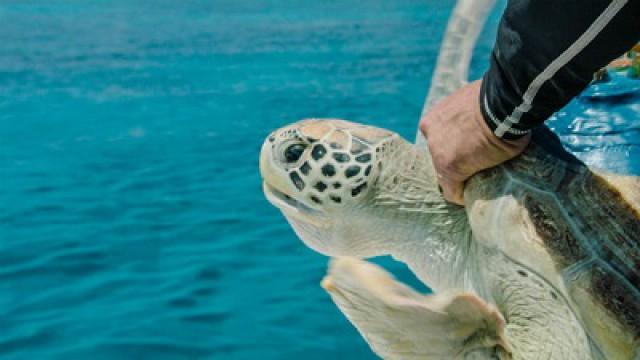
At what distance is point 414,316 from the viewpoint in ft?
5.33

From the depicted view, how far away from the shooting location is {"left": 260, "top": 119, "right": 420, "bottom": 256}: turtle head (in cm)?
200

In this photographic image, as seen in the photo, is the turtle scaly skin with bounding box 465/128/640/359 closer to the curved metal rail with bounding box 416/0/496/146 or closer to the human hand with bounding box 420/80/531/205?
the human hand with bounding box 420/80/531/205

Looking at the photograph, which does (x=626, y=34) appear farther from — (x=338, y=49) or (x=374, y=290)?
(x=338, y=49)

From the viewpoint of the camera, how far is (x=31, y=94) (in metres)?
8.66

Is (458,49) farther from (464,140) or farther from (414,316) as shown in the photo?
(414,316)

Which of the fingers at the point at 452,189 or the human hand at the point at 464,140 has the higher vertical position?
the human hand at the point at 464,140

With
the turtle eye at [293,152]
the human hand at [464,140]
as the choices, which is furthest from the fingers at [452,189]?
the turtle eye at [293,152]

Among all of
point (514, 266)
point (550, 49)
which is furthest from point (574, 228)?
point (550, 49)

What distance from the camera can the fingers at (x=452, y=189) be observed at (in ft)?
5.96

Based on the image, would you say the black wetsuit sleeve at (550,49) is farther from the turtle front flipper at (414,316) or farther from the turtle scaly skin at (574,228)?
the turtle front flipper at (414,316)

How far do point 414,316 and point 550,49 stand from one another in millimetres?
597

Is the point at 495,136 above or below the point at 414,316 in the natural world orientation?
above

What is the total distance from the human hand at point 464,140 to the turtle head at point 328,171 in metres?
0.25

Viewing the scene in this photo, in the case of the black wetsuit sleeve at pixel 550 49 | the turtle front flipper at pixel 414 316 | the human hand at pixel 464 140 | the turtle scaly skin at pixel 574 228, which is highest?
the black wetsuit sleeve at pixel 550 49
